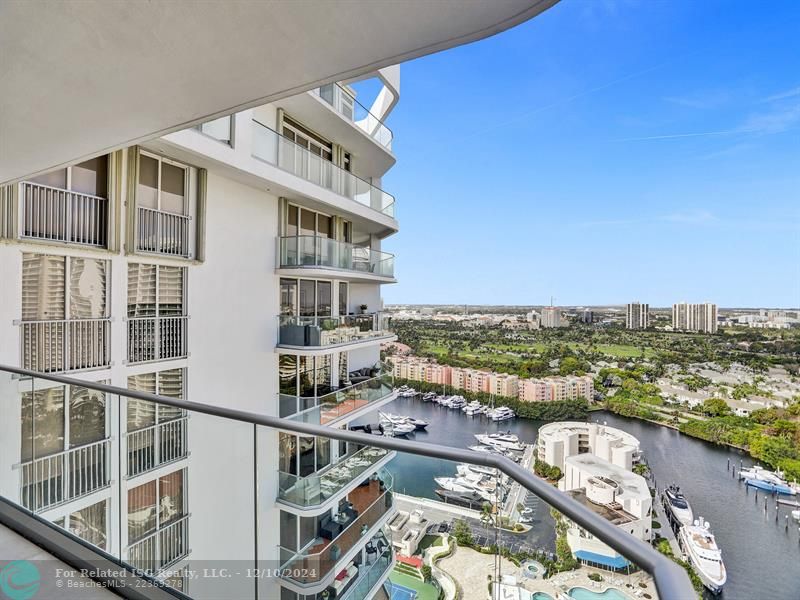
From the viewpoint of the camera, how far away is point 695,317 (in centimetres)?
2875

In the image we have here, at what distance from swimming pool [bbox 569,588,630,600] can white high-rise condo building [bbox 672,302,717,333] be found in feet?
109

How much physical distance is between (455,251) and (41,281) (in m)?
47.2

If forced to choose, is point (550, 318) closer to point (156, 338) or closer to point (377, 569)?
point (156, 338)

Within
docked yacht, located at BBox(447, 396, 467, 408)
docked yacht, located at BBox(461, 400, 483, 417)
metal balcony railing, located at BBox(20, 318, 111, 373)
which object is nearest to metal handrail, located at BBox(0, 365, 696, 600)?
metal balcony railing, located at BBox(20, 318, 111, 373)

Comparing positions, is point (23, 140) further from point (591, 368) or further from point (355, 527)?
point (591, 368)

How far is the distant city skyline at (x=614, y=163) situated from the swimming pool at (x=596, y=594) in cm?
3278

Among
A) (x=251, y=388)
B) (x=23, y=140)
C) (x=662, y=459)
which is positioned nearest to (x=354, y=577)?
(x=23, y=140)

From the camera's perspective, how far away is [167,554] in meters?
2.02

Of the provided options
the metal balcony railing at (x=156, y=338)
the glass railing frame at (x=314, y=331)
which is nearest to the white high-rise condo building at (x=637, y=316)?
the glass railing frame at (x=314, y=331)

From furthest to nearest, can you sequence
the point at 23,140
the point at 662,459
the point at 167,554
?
the point at 662,459, the point at 23,140, the point at 167,554

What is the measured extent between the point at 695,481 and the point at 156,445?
24048 millimetres

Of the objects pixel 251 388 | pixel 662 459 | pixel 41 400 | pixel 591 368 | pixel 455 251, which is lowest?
pixel 662 459

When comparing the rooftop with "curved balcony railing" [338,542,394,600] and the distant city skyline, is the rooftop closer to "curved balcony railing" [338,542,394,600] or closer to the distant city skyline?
"curved balcony railing" [338,542,394,600]

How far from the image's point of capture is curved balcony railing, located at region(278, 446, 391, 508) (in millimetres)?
1848
